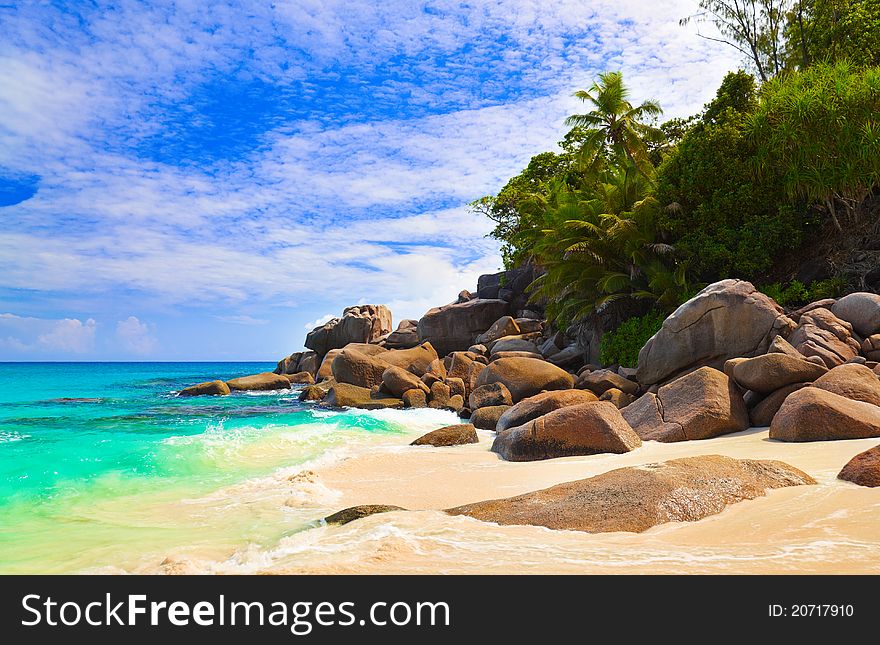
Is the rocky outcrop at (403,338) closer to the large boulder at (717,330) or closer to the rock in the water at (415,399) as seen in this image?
the rock in the water at (415,399)

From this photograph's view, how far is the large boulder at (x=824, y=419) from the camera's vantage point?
24.7ft

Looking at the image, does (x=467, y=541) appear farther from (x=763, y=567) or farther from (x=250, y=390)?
(x=250, y=390)

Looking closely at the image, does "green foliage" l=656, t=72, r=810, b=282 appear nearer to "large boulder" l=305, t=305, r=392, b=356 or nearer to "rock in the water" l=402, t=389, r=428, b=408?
"rock in the water" l=402, t=389, r=428, b=408

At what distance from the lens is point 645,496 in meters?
5.21

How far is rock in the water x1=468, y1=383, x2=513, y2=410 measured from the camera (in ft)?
51.5

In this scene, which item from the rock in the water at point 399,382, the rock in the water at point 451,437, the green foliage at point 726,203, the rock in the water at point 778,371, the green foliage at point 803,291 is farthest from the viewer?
the rock in the water at point 399,382

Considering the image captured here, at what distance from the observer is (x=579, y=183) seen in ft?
103

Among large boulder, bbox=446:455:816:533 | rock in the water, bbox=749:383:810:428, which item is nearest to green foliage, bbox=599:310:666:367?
rock in the water, bbox=749:383:810:428

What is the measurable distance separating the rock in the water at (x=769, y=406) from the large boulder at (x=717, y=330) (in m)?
2.40

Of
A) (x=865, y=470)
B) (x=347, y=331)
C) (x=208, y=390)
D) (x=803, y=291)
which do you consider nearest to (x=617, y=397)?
(x=803, y=291)

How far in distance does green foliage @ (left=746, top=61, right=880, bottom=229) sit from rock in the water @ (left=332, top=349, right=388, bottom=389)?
50.3 ft

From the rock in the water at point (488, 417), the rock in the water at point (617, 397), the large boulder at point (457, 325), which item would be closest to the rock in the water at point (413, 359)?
the large boulder at point (457, 325)

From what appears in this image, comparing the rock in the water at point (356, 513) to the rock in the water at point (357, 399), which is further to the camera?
the rock in the water at point (357, 399)
